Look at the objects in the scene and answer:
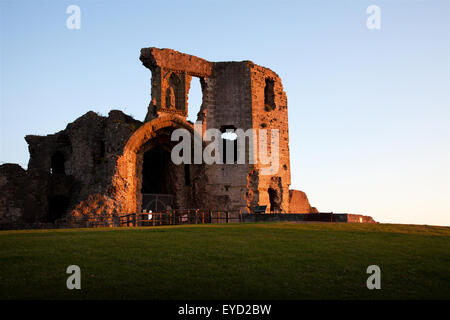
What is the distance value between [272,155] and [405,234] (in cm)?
1229

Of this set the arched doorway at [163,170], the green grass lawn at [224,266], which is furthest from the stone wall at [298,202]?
the green grass lawn at [224,266]

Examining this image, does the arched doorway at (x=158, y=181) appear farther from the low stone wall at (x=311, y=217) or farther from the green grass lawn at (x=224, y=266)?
the green grass lawn at (x=224, y=266)

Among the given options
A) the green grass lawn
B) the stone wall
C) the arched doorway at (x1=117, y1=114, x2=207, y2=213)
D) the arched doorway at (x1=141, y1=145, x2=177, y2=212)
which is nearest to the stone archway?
the arched doorway at (x1=117, y1=114, x2=207, y2=213)

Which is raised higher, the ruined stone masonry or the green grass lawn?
the ruined stone masonry

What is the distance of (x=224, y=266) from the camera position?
26.8 ft

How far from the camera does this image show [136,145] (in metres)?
22.4

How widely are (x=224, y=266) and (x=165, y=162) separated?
1852cm

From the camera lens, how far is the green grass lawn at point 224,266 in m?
6.96

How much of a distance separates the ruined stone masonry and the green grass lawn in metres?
10.5

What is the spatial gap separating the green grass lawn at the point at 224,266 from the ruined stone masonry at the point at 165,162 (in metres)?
10.5

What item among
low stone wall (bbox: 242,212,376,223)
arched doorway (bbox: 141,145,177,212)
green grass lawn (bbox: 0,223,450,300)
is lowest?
green grass lawn (bbox: 0,223,450,300)

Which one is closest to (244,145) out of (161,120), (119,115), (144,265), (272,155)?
(272,155)

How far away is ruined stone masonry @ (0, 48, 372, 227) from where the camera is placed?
21781mm

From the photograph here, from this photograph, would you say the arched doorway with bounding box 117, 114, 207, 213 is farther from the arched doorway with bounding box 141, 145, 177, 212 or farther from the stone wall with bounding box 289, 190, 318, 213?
the stone wall with bounding box 289, 190, 318, 213
